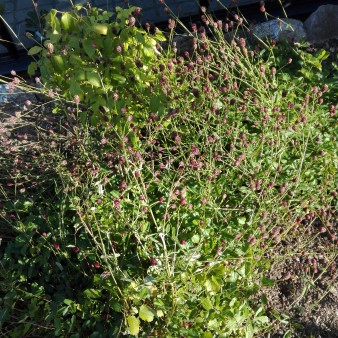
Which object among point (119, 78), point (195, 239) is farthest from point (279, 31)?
point (195, 239)

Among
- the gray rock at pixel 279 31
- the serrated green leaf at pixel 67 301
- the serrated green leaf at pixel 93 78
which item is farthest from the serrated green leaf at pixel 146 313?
the gray rock at pixel 279 31

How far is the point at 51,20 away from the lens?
3.33m

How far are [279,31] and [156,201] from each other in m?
2.10

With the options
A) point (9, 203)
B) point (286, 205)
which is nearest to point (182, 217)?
Answer: point (286, 205)

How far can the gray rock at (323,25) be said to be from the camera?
472cm

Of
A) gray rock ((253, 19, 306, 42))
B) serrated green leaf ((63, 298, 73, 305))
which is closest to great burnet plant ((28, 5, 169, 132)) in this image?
serrated green leaf ((63, 298, 73, 305))

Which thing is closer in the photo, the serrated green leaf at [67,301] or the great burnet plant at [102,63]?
the serrated green leaf at [67,301]

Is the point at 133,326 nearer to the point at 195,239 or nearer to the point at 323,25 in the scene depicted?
the point at 195,239

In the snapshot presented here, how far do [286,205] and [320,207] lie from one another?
418 millimetres

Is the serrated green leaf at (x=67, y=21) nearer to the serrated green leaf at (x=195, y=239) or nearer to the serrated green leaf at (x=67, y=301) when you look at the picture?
the serrated green leaf at (x=195, y=239)

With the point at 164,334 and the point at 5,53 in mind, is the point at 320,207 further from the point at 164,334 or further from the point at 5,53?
the point at 5,53

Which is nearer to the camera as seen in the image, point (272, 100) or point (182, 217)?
point (182, 217)

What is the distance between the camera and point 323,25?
4.76 meters

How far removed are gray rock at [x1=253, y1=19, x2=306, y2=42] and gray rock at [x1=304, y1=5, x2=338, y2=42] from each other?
0.26 feet
